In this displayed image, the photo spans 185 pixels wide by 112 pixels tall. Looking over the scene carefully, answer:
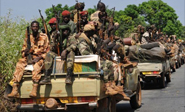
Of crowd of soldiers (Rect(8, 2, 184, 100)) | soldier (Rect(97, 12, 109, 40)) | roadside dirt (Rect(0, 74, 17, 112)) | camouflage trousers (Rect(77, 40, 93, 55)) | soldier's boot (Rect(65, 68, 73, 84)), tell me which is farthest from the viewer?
soldier (Rect(97, 12, 109, 40))

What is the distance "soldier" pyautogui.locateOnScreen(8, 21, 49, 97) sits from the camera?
7.96 m

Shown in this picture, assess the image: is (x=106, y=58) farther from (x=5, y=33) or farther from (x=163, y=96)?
(x=163, y=96)

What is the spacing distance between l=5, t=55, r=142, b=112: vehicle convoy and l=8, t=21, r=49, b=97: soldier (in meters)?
0.15

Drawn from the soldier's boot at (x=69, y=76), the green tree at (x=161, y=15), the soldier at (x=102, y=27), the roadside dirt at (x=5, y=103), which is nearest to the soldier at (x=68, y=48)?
the soldier's boot at (x=69, y=76)

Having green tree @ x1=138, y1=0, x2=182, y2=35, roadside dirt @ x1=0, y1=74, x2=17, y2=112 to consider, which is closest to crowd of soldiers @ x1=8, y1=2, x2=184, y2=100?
roadside dirt @ x1=0, y1=74, x2=17, y2=112

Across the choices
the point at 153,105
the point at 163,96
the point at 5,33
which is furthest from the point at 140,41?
the point at 5,33

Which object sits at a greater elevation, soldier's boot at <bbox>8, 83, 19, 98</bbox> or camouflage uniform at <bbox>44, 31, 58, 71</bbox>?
camouflage uniform at <bbox>44, 31, 58, 71</bbox>

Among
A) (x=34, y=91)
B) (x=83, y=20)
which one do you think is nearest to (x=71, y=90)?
(x=34, y=91)

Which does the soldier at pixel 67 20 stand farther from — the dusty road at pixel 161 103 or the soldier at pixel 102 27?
the dusty road at pixel 161 103

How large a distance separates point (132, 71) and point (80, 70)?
3568mm

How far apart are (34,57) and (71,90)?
156cm

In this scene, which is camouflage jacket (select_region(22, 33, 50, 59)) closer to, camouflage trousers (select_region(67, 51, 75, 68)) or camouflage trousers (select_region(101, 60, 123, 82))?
camouflage trousers (select_region(67, 51, 75, 68))

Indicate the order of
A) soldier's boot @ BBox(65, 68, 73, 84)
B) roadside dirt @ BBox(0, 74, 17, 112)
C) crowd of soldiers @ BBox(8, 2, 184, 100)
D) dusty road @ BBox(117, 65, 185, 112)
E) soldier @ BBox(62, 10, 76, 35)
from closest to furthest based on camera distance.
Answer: soldier's boot @ BBox(65, 68, 73, 84), crowd of soldiers @ BBox(8, 2, 184, 100), roadside dirt @ BBox(0, 74, 17, 112), soldier @ BBox(62, 10, 76, 35), dusty road @ BBox(117, 65, 185, 112)

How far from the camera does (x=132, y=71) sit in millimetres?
11406
